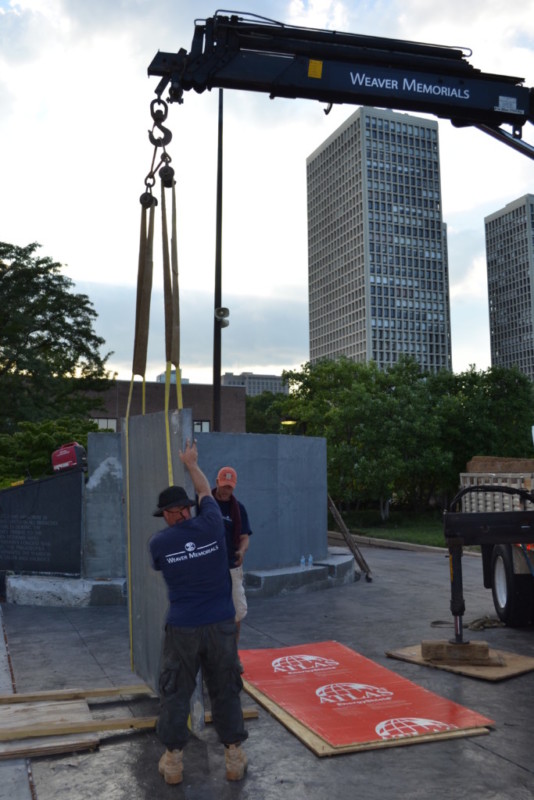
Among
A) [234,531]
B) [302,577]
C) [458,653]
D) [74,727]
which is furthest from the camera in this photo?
[302,577]

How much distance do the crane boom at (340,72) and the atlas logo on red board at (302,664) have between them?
23.8ft

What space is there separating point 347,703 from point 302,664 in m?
1.54

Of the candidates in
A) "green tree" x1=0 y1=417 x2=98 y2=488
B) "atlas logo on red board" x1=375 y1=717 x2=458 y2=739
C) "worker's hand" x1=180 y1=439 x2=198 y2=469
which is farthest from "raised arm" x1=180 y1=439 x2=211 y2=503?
"green tree" x1=0 y1=417 x2=98 y2=488

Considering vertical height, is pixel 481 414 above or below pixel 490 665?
above

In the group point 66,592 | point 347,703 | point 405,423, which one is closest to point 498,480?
point 347,703

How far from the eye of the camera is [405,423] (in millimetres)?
35812

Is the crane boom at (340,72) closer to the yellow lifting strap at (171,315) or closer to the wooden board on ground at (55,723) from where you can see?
the yellow lifting strap at (171,315)

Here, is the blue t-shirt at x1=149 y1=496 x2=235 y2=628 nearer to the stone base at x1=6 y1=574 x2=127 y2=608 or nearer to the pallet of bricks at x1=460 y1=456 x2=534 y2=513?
the pallet of bricks at x1=460 y1=456 x2=534 y2=513

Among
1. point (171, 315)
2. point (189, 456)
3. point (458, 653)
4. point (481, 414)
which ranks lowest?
point (458, 653)

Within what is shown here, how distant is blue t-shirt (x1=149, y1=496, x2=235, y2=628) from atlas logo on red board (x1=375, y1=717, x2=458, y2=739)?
187cm

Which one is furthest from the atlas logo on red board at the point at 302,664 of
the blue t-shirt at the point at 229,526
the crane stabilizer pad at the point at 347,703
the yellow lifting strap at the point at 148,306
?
the yellow lifting strap at the point at 148,306

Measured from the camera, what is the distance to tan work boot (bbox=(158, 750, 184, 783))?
16.5 feet

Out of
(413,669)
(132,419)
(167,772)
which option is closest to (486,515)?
(413,669)

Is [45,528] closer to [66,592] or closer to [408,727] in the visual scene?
[66,592]
